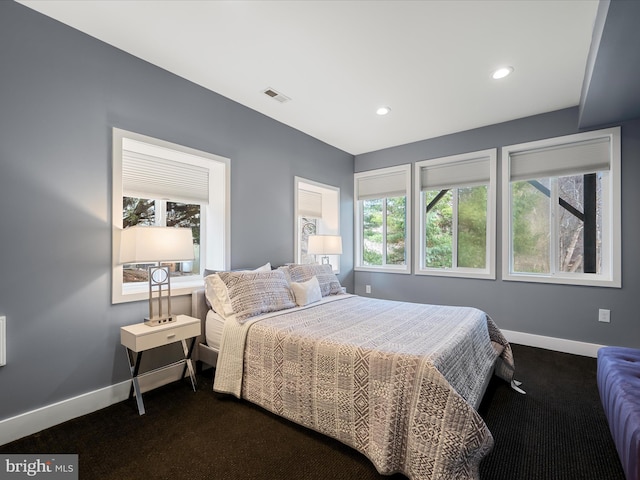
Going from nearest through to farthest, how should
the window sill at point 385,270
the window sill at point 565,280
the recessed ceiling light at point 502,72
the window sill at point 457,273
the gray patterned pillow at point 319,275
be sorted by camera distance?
the recessed ceiling light at point 502,72
the window sill at point 565,280
the gray patterned pillow at point 319,275
the window sill at point 457,273
the window sill at point 385,270

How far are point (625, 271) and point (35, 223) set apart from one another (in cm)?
519

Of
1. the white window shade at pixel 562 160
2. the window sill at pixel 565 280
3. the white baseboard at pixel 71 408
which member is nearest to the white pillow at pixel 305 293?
the white baseboard at pixel 71 408

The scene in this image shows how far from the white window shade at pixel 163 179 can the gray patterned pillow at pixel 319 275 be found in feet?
4.01

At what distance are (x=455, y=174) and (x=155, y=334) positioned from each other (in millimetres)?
4019

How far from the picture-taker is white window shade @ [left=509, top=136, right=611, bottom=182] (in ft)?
10.8

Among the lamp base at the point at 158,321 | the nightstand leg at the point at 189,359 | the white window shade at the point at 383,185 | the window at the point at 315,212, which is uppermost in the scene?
the white window shade at the point at 383,185

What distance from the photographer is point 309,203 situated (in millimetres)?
4520

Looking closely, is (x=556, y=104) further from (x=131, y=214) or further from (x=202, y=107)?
(x=131, y=214)

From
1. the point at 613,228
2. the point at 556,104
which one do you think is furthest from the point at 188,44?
the point at 613,228

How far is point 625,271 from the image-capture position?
312 centimetres

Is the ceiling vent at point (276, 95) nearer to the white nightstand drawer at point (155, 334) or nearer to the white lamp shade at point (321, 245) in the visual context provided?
the white lamp shade at point (321, 245)

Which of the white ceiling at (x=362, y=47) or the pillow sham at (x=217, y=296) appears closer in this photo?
the white ceiling at (x=362, y=47)

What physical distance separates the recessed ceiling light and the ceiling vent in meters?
1.98

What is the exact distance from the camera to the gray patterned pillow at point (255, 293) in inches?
99.1
